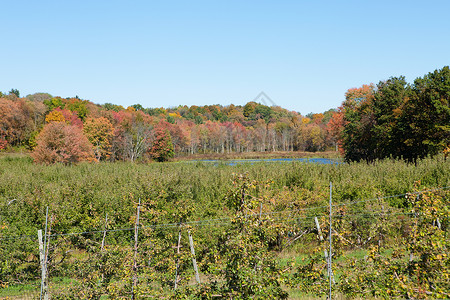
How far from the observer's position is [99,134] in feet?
227

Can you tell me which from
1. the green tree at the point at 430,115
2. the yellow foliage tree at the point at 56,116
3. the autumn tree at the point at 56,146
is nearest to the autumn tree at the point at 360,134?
the green tree at the point at 430,115

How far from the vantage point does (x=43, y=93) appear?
5591 inches

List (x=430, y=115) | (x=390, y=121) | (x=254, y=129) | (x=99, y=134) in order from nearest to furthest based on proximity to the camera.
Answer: (x=430, y=115), (x=390, y=121), (x=99, y=134), (x=254, y=129)

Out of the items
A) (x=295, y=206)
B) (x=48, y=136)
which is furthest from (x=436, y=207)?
(x=48, y=136)

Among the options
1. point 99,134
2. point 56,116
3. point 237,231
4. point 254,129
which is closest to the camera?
point 237,231

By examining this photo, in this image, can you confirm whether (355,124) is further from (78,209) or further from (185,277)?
(185,277)

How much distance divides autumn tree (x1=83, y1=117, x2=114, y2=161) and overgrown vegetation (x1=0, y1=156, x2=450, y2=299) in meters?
37.5

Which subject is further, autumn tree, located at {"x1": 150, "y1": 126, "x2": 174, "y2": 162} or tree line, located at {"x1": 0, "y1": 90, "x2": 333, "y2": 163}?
autumn tree, located at {"x1": 150, "y1": 126, "x2": 174, "y2": 162}

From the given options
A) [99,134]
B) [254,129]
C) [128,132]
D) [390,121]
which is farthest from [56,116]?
[254,129]

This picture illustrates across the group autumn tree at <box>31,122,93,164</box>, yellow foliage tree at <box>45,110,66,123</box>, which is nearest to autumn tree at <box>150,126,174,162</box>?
yellow foliage tree at <box>45,110,66,123</box>

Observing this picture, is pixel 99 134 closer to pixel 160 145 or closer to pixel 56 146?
pixel 160 145

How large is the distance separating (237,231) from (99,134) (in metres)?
67.6

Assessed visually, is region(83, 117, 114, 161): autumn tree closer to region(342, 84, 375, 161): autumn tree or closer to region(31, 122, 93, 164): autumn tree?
region(31, 122, 93, 164): autumn tree

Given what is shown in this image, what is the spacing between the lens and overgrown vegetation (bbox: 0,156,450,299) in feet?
23.7
